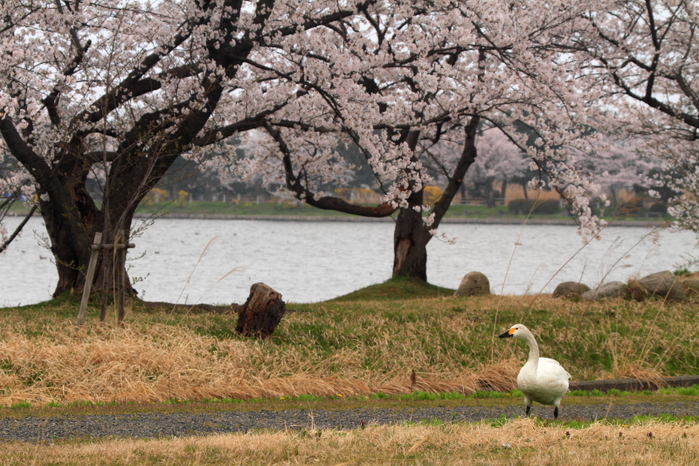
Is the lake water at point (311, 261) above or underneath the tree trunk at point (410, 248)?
underneath

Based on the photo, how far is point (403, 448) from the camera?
249 inches

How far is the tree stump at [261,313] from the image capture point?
1247 cm

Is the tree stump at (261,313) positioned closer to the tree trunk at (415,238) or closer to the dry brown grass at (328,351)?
the dry brown grass at (328,351)

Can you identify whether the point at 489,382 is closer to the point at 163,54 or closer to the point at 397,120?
the point at 397,120

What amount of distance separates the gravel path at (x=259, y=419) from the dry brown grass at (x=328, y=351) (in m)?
1.42

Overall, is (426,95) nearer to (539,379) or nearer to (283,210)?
(539,379)

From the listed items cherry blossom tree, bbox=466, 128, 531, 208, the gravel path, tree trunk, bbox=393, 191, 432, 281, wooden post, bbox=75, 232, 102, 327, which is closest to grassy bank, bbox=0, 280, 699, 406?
wooden post, bbox=75, 232, 102, 327

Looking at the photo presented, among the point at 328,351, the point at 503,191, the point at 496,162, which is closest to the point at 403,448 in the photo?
the point at 328,351

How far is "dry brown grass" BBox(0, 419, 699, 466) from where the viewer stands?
229 inches

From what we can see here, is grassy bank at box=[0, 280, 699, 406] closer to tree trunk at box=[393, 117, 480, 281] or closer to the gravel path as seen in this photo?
the gravel path

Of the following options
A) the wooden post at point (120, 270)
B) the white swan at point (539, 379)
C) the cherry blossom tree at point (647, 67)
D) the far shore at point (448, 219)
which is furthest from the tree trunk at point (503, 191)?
the white swan at point (539, 379)

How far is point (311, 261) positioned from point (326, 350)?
106 feet

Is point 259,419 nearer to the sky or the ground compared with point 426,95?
nearer to the ground

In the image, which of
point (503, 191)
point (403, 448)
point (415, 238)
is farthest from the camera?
point (503, 191)
